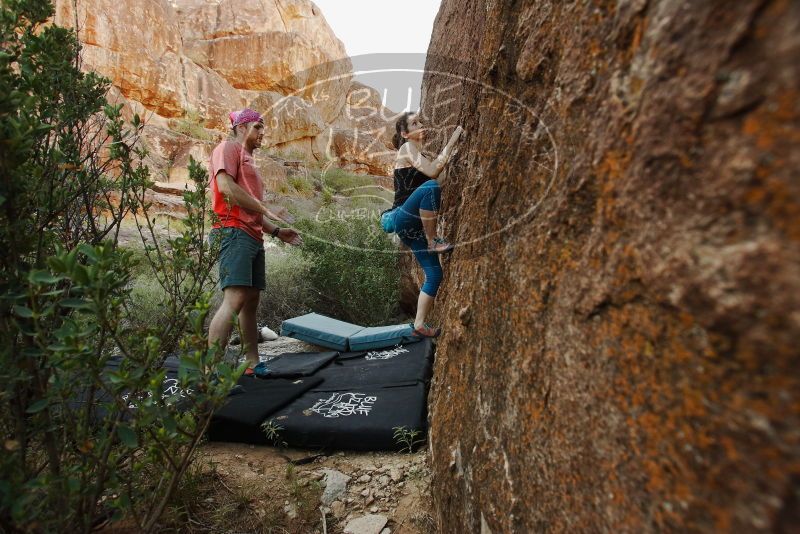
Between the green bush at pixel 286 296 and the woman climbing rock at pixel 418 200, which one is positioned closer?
the woman climbing rock at pixel 418 200

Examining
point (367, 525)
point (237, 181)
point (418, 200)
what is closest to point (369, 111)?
point (418, 200)

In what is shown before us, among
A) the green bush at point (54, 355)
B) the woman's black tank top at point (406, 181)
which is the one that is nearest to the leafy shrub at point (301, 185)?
the woman's black tank top at point (406, 181)

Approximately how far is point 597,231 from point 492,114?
1.04m

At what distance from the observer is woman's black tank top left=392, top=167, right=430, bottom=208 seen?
323 cm

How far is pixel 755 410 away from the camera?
0.43 m

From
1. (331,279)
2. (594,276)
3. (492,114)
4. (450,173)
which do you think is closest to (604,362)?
(594,276)

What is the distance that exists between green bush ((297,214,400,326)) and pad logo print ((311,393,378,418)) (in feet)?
9.50

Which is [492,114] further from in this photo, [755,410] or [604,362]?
[755,410]

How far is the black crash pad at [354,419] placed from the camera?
239 centimetres

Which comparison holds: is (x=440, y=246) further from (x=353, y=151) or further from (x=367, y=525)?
(x=353, y=151)

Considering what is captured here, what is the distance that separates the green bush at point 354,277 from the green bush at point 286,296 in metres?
0.12

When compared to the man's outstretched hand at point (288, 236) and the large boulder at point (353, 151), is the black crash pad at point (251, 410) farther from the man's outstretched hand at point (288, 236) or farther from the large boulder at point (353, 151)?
the large boulder at point (353, 151)

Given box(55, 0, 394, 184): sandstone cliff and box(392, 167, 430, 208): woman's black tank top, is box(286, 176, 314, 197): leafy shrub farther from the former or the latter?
box(392, 167, 430, 208): woman's black tank top

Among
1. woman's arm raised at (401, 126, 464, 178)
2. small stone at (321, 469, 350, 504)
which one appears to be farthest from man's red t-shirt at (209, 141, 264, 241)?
small stone at (321, 469, 350, 504)
